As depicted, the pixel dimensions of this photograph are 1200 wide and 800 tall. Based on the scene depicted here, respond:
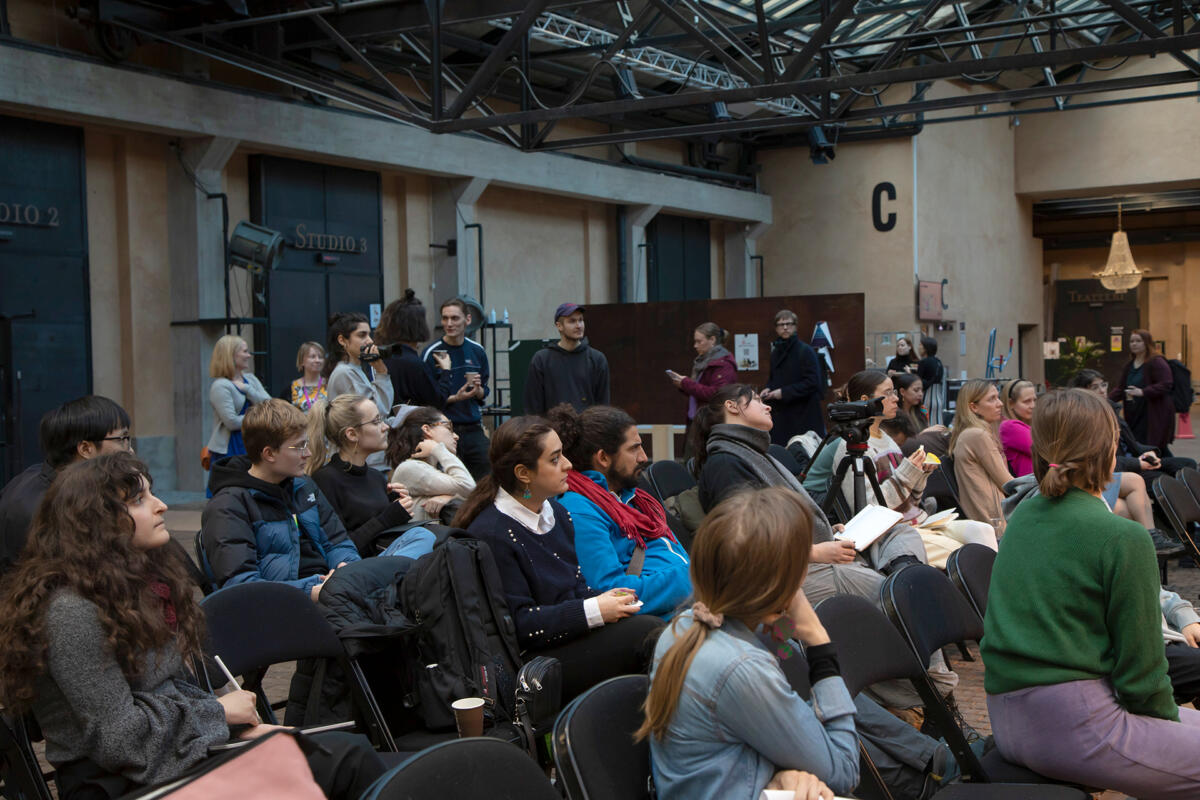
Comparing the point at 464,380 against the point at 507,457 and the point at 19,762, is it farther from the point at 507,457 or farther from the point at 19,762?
the point at 19,762

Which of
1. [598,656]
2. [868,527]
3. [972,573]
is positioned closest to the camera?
[598,656]

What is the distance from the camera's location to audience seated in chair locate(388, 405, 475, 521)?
5.19 metres

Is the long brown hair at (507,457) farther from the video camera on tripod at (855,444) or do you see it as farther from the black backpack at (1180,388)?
the black backpack at (1180,388)

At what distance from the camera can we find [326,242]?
42.3ft

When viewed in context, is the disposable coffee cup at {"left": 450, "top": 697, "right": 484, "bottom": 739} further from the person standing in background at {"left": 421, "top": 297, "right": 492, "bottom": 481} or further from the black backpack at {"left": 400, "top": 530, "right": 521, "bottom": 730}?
the person standing in background at {"left": 421, "top": 297, "right": 492, "bottom": 481}

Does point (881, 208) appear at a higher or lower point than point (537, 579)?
higher

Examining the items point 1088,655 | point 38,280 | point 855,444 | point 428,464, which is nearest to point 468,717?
point 1088,655

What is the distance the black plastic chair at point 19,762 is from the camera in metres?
2.56

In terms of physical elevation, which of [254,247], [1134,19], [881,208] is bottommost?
[254,247]

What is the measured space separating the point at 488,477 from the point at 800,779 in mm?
1895

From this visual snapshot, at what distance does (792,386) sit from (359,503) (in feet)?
17.0

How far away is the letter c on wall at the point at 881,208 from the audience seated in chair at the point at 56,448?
1718 centimetres

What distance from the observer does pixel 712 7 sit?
551 inches

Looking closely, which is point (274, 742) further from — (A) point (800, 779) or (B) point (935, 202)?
(B) point (935, 202)
